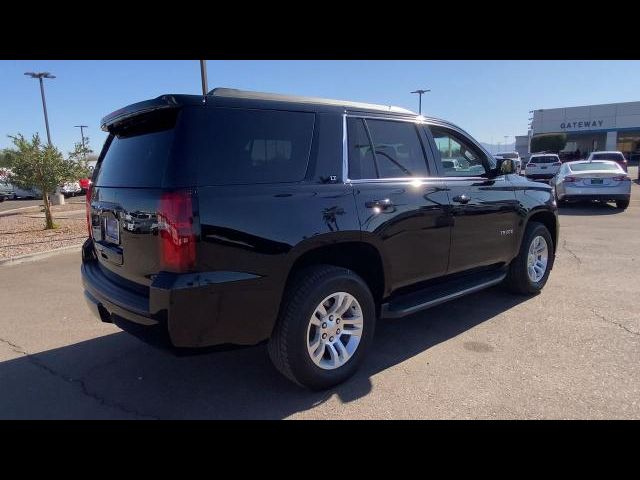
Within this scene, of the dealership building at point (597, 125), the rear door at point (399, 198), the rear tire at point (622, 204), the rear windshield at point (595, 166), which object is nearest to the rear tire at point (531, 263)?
the rear door at point (399, 198)

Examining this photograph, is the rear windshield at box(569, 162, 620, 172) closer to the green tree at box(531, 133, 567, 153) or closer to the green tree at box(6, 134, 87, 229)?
the green tree at box(6, 134, 87, 229)

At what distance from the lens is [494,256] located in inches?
173

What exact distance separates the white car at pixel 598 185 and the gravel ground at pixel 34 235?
42.4 ft

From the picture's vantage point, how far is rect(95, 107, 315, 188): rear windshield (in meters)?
2.51

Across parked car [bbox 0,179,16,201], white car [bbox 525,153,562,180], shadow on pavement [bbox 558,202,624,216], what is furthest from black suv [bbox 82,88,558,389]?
parked car [bbox 0,179,16,201]

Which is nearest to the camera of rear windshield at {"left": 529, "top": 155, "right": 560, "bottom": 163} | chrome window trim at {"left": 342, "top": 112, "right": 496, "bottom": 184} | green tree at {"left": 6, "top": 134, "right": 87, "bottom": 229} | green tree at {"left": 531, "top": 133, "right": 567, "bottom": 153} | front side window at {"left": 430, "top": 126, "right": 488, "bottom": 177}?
chrome window trim at {"left": 342, "top": 112, "right": 496, "bottom": 184}

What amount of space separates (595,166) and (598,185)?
1.24m

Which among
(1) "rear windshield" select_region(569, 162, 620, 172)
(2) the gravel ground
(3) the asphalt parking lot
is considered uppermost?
(1) "rear windshield" select_region(569, 162, 620, 172)

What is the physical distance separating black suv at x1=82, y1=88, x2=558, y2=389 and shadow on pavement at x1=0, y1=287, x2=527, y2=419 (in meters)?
0.30

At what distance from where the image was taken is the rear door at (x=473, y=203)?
12.9ft

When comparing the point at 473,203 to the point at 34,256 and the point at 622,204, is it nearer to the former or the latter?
the point at 34,256

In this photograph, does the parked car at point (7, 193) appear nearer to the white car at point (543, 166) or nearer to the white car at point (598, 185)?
the white car at point (598, 185)
